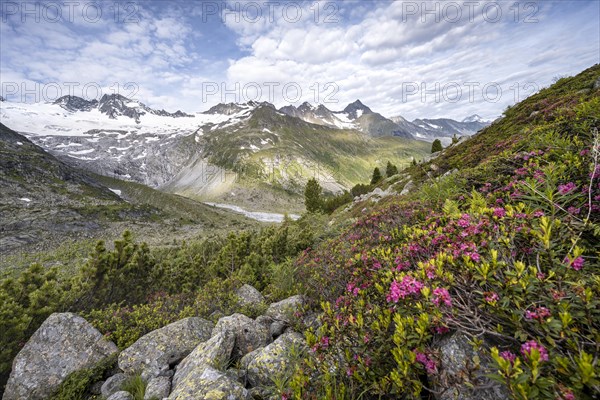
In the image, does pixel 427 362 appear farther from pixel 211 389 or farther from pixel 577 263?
pixel 211 389

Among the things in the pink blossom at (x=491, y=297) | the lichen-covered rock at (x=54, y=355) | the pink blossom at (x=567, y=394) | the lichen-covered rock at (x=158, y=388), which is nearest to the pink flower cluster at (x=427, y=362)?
the pink blossom at (x=491, y=297)

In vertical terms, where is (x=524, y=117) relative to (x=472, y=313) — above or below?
above

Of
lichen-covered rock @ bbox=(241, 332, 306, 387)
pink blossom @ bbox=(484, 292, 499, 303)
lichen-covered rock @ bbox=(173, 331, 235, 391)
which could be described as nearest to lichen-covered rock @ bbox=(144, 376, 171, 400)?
lichen-covered rock @ bbox=(173, 331, 235, 391)

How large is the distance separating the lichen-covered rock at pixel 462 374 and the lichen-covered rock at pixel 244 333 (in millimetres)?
3973

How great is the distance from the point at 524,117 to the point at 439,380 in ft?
66.5

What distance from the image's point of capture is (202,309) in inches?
326

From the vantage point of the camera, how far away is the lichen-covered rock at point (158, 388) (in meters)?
5.14

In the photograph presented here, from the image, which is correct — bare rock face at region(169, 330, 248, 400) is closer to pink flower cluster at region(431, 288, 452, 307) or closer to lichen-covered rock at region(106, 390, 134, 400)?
lichen-covered rock at region(106, 390, 134, 400)

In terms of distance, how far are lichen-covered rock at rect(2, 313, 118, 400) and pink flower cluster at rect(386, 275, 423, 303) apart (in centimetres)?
777

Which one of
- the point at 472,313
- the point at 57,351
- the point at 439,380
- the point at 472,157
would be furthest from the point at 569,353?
the point at 472,157

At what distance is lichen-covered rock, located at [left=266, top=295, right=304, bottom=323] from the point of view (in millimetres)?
5965

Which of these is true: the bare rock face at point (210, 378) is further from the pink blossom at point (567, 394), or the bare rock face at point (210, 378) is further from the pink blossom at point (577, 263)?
the pink blossom at point (577, 263)

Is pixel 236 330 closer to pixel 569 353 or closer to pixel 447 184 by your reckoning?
pixel 569 353

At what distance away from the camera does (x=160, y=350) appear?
629cm
